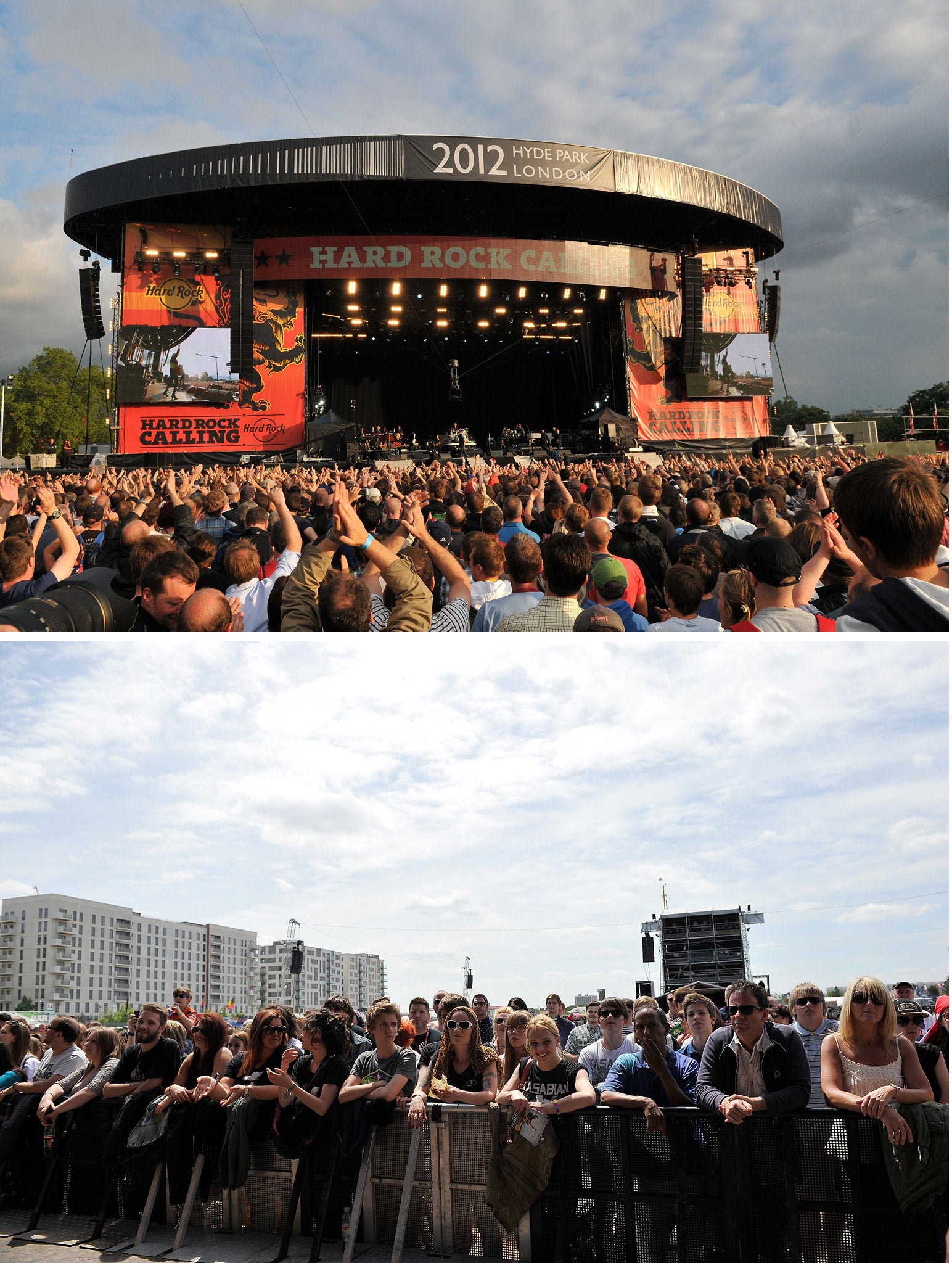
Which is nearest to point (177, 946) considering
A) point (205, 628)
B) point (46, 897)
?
point (46, 897)

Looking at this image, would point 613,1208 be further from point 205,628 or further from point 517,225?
point 517,225

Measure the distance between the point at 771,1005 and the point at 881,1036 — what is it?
7.49 ft

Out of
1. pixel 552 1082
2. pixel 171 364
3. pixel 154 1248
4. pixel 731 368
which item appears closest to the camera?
pixel 552 1082

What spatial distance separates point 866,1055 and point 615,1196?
1168 mm

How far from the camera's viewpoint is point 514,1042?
4.16m

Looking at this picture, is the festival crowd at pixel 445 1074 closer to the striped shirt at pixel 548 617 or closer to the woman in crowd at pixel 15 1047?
the woman in crowd at pixel 15 1047

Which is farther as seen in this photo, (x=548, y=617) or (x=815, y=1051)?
(x=815, y=1051)

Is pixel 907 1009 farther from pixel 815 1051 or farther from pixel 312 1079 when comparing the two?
pixel 312 1079


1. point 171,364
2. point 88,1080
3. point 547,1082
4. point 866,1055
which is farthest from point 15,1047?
point 171,364

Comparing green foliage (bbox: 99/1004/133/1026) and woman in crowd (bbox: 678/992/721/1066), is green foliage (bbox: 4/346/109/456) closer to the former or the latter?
green foliage (bbox: 99/1004/133/1026)

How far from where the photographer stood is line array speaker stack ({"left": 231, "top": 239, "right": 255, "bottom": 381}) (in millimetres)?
27281

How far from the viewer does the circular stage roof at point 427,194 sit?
2564cm

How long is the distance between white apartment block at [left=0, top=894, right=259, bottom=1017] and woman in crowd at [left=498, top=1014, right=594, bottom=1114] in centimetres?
A: 4836

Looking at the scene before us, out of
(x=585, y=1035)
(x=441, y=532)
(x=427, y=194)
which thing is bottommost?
(x=585, y=1035)
